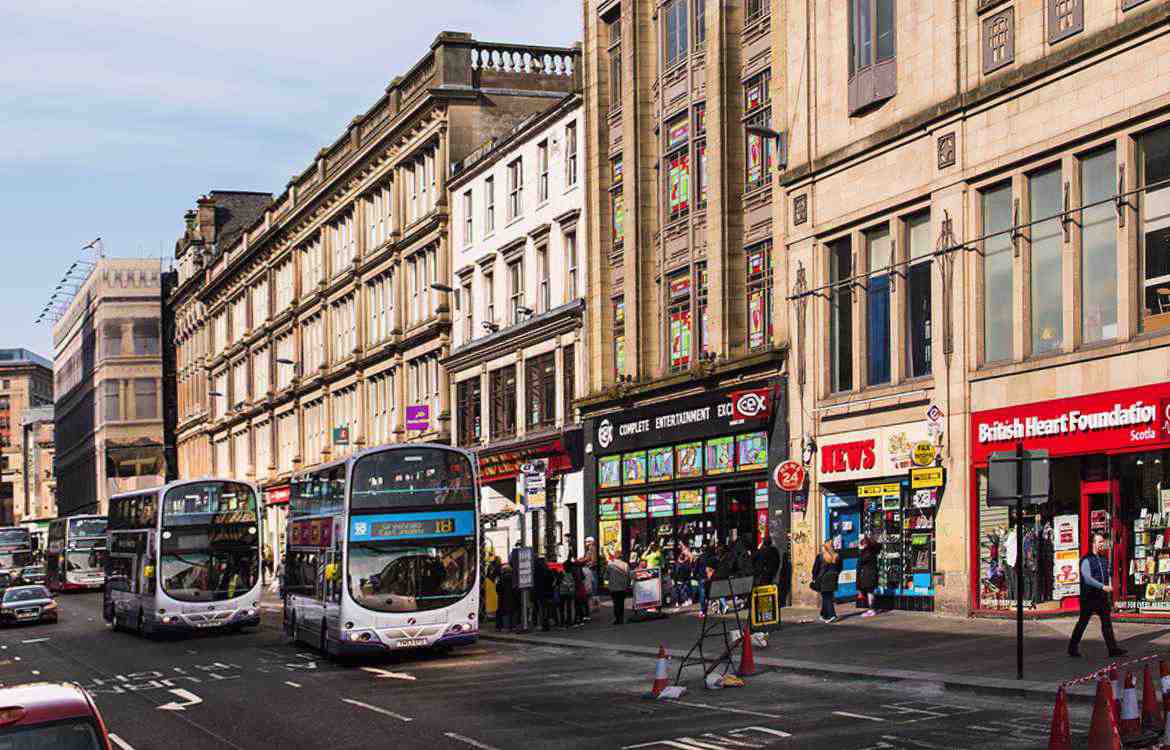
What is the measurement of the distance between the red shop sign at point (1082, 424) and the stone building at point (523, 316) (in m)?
18.4

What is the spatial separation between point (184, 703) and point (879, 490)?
1564cm

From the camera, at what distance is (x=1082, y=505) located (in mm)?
27812

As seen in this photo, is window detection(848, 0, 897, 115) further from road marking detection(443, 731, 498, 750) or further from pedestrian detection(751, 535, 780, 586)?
road marking detection(443, 731, 498, 750)

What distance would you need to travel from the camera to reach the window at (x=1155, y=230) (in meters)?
25.5

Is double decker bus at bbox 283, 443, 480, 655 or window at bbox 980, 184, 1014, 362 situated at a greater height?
window at bbox 980, 184, 1014, 362

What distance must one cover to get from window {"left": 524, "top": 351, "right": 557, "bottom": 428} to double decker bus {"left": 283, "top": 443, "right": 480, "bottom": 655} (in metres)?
19.9

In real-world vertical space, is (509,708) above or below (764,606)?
below

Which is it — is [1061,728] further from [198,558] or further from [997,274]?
[198,558]

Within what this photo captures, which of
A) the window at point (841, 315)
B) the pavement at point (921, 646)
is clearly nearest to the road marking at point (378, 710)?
the pavement at point (921, 646)

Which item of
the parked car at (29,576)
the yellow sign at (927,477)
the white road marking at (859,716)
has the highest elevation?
the yellow sign at (927,477)

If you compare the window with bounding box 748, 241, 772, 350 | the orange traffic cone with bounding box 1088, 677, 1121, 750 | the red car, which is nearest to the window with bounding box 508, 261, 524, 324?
the window with bounding box 748, 241, 772, 350

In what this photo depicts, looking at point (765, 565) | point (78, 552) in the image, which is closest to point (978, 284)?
point (765, 565)

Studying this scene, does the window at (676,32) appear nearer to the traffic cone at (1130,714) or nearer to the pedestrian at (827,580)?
the pedestrian at (827,580)

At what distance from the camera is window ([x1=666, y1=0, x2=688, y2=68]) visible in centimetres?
4256
